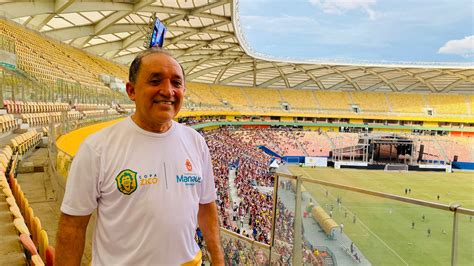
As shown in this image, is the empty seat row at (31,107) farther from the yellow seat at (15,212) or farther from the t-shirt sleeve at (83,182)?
the t-shirt sleeve at (83,182)

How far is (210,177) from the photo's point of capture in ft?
6.68

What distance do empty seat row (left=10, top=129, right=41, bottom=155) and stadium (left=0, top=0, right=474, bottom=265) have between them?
5cm

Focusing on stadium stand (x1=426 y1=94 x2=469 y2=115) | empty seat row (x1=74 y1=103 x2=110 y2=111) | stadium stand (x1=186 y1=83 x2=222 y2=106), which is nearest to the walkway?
empty seat row (x1=74 y1=103 x2=110 y2=111)

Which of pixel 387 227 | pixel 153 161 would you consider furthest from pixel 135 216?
pixel 387 227

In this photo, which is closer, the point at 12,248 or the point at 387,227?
the point at 387,227

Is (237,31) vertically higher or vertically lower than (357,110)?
higher

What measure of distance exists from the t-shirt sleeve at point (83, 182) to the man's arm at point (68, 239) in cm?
5

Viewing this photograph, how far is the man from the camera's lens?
1.60 meters

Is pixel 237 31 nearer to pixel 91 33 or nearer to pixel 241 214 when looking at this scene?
pixel 91 33

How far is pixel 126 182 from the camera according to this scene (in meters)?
1.59

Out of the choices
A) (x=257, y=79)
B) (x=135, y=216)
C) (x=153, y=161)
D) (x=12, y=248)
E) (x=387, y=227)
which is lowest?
(x=12, y=248)

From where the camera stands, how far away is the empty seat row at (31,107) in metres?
11.4

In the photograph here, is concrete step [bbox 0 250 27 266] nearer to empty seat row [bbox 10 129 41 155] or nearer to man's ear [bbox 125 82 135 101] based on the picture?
man's ear [bbox 125 82 135 101]

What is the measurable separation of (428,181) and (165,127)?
36.4 metres
